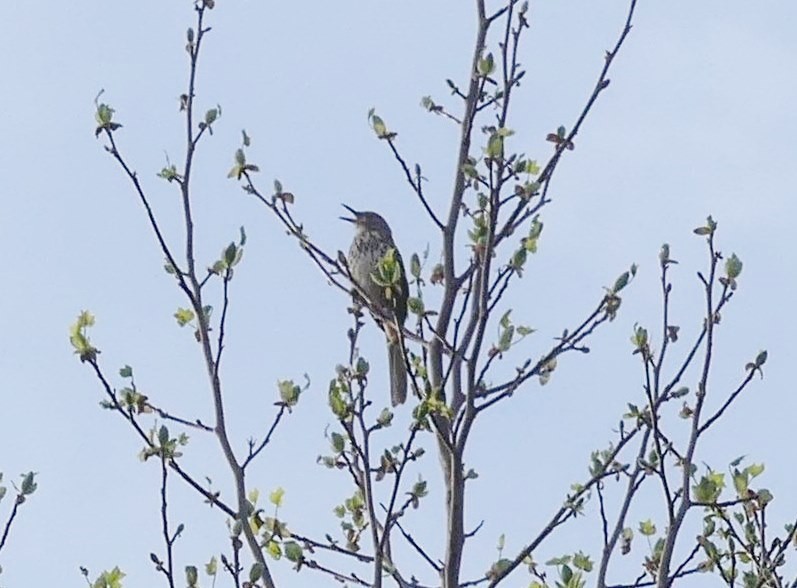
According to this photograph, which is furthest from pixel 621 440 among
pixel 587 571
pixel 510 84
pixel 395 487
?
pixel 510 84

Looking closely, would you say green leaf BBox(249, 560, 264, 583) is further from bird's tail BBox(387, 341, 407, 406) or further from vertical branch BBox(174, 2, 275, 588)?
bird's tail BBox(387, 341, 407, 406)

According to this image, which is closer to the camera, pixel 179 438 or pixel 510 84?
pixel 179 438

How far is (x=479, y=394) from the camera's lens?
5.38 metres

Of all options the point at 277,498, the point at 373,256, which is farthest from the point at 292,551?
the point at 373,256

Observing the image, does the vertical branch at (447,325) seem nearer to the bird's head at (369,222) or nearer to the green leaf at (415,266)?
the green leaf at (415,266)

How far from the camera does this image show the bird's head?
1100cm

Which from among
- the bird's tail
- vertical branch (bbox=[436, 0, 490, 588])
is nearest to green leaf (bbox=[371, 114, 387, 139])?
vertical branch (bbox=[436, 0, 490, 588])

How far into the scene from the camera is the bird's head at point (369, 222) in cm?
1100

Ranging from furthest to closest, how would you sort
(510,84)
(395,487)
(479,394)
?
1. (510,84)
2. (479,394)
3. (395,487)

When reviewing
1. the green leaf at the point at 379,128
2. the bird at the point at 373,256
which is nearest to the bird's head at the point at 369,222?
the bird at the point at 373,256

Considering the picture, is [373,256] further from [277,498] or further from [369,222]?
[277,498]

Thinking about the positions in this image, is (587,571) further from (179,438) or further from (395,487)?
(179,438)

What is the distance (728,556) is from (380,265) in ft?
4.72

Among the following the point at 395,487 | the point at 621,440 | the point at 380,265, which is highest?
the point at 380,265
